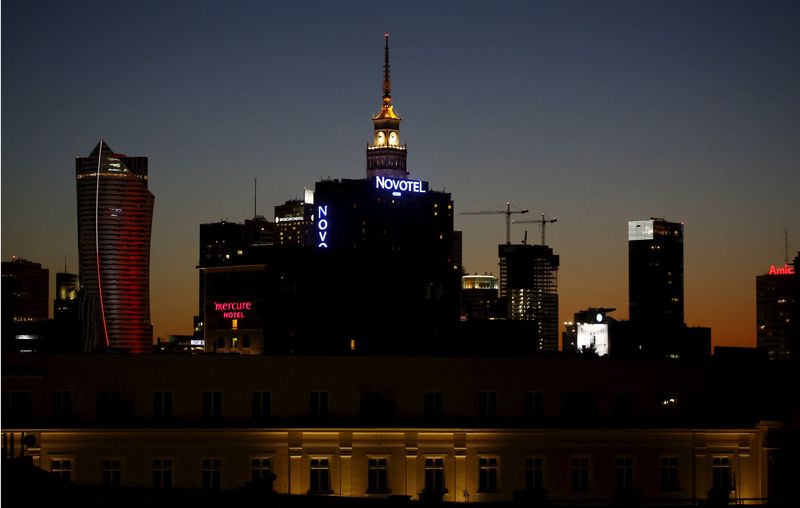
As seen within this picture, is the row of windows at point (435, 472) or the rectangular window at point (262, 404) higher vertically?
the rectangular window at point (262, 404)

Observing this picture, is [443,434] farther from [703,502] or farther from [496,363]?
[703,502]

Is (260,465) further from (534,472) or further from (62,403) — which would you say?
(534,472)

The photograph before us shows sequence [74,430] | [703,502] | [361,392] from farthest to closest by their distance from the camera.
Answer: [361,392] < [74,430] < [703,502]

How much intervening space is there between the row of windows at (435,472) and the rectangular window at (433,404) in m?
2.96

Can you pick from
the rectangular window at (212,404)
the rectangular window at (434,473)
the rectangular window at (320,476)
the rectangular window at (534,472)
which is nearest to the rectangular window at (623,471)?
the rectangular window at (534,472)

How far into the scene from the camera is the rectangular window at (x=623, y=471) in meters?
65.4

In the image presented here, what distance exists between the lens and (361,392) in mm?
65938

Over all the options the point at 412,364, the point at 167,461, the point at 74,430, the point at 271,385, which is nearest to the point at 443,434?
the point at 412,364

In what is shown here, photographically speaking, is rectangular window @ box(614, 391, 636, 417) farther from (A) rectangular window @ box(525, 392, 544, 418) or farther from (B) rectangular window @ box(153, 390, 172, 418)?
(B) rectangular window @ box(153, 390, 172, 418)

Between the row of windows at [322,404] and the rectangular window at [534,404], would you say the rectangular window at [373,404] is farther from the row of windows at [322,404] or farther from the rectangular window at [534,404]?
the rectangular window at [534,404]

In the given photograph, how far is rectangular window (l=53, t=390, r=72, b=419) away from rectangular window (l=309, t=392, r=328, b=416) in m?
11.3

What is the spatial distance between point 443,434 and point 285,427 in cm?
749

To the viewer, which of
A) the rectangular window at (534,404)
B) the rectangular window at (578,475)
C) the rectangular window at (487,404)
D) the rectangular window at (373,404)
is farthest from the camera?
the rectangular window at (534,404)

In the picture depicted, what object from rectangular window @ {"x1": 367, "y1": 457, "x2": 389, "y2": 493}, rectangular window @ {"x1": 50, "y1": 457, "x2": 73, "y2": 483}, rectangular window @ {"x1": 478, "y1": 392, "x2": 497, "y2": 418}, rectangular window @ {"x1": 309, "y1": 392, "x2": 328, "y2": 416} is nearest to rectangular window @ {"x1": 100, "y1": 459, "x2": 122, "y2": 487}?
rectangular window @ {"x1": 50, "y1": 457, "x2": 73, "y2": 483}
